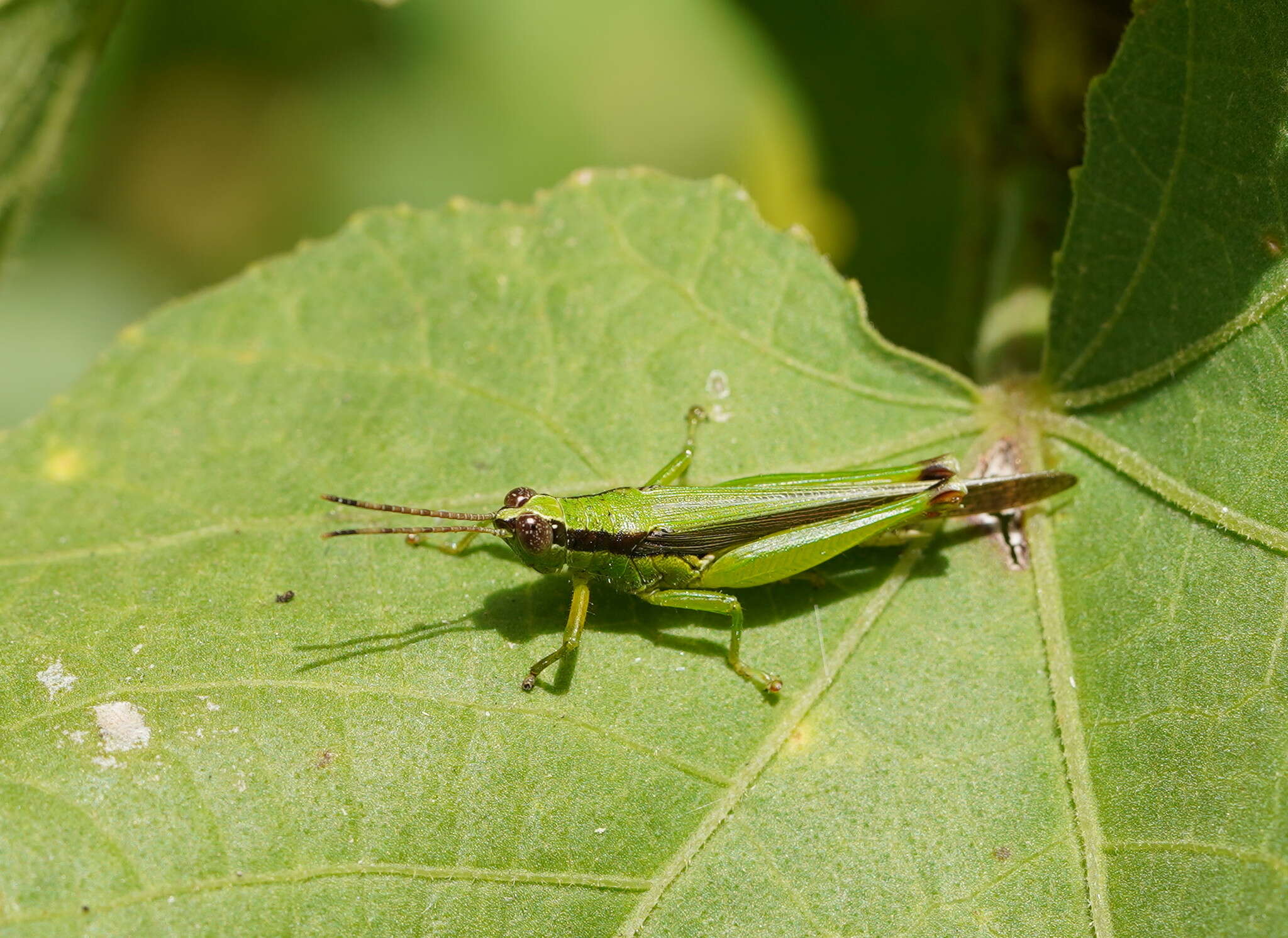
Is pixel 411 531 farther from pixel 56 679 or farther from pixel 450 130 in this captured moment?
pixel 450 130

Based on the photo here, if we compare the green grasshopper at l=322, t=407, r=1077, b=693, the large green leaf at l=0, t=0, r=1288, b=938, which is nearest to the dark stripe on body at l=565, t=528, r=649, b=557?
the green grasshopper at l=322, t=407, r=1077, b=693

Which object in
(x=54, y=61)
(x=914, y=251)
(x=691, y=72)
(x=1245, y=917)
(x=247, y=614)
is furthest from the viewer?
(x=691, y=72)

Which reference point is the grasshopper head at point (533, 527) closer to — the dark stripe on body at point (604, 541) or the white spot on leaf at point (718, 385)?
the dark stripe on body at point (604, 541)

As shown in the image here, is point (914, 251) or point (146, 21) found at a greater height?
point (146, 21)

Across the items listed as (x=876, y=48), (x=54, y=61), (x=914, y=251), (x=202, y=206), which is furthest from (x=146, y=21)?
(x=914, y=251)

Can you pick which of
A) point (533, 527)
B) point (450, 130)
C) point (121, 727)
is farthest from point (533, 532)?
point (450, 130)

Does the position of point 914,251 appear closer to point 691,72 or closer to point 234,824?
point 691,72
